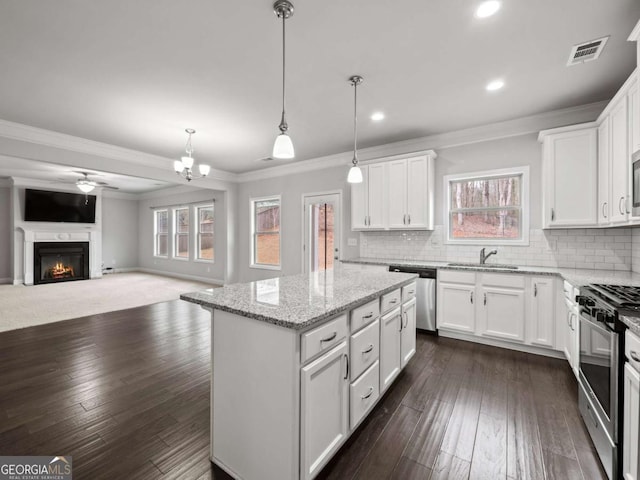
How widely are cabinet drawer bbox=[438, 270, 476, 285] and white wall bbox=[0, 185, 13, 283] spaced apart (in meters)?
10.2

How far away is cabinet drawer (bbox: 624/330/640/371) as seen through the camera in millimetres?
1310

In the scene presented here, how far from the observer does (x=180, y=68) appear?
8.55ft

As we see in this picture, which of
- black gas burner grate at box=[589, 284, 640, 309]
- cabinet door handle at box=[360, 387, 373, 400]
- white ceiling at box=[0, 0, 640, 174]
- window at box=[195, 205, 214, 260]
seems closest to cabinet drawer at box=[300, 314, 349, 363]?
cabinet door handle at box=[360, 387, 373, 400]

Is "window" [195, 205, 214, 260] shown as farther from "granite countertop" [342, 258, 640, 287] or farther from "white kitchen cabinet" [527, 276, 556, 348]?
"white kitchen cabinet" [527, 276, 556, 348]

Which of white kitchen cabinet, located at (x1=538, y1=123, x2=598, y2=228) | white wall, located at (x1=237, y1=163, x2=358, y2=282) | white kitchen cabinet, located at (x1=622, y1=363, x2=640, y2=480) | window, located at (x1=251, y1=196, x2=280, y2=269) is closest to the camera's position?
white kitchen cabinet, located at (x1=622, y1=363, x2=640, y2=480)

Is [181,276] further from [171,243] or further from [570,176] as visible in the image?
[570,176]

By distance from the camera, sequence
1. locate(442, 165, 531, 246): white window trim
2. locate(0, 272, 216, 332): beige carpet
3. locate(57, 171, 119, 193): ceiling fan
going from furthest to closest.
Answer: locate(57, 171, 119, 193): ceiling fan
locate(0, 272, 216, 332): beige carpet
locate(442, 165, 531, 246): white window trim

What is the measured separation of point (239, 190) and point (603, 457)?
6948 millimetres

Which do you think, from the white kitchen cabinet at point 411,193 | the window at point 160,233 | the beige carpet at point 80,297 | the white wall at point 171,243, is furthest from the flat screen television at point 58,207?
the white kitchen cabinet at point 411,193

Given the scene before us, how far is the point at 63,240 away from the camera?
317 inches

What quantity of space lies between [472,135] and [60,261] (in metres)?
10.3

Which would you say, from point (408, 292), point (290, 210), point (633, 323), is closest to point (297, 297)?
point (408, 292)

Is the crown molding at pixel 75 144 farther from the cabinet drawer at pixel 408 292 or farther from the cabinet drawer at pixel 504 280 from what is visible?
the cabinet drawer at pixel 504 280

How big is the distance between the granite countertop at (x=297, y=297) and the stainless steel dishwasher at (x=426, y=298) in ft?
4.28
